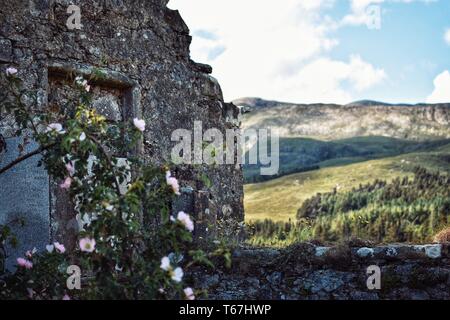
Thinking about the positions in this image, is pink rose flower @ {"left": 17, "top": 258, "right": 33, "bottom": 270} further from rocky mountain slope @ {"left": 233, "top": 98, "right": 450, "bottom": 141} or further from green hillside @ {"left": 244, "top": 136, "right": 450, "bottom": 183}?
rocky mountain slope @ {"left": 233, "top": 98, "right": 450, "bottom": 141}

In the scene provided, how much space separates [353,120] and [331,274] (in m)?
173

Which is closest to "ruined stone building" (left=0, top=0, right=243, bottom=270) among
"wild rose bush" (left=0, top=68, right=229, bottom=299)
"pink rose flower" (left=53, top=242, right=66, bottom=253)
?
"wild rose bush" (left=0, top=68, right=229, bottom=299)

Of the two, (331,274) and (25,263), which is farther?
(331,274)

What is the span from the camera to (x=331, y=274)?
650 cm

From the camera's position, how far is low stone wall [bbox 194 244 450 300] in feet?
20.3

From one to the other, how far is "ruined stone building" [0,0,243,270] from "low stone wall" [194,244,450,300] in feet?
4.45

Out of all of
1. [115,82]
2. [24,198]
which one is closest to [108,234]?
[24,198]

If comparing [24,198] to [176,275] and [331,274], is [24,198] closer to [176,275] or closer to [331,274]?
[176,275]

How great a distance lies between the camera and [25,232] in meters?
7.18

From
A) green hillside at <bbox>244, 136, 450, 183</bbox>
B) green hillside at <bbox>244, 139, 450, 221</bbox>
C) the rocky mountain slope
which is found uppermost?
the rocky mountain slope

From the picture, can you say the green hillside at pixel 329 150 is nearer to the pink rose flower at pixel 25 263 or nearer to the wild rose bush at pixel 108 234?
the wild rose bush at pixel 108 234

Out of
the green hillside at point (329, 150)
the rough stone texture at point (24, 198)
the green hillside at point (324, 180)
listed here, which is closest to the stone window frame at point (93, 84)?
the rough stone texture at point (24, 198)

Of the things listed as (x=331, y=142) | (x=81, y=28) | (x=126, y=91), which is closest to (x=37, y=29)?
(x=81, y=28)
